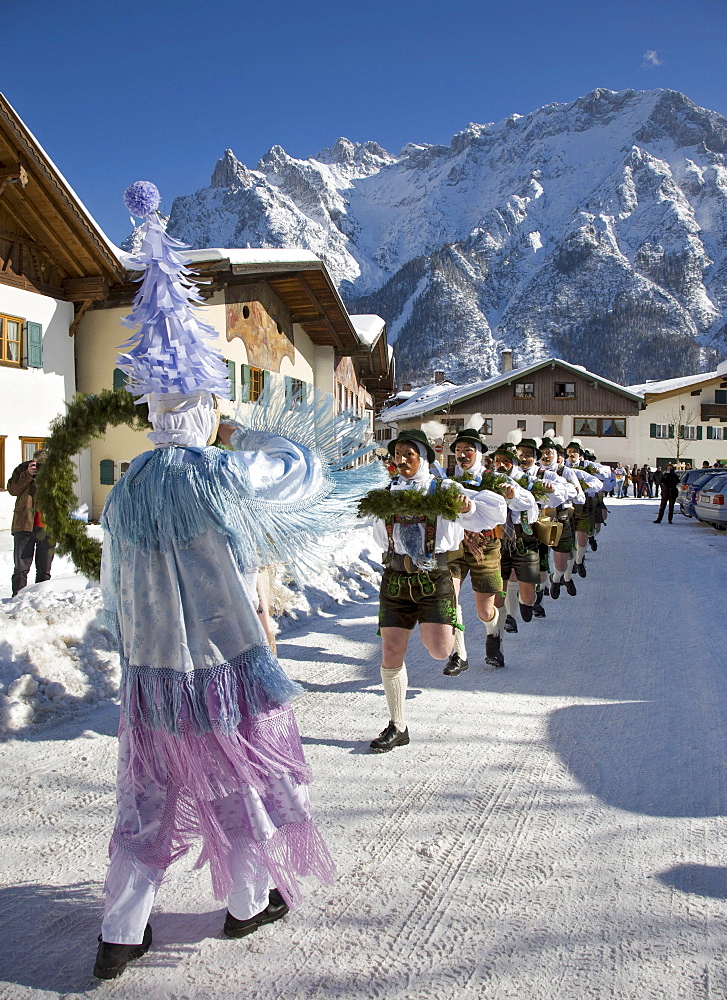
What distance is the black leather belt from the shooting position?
438 cm

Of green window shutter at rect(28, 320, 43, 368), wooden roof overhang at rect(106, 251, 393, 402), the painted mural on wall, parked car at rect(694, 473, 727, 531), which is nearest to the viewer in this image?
green window shutter at rect(28, 320, 43, 368)

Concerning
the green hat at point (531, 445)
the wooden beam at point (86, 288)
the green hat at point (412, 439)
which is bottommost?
the green hat at point (412, 439)

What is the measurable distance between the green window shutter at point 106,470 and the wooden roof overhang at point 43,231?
3.67 metres

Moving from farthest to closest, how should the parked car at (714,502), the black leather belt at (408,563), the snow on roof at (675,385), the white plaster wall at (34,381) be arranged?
the snow on roof at (675,385) → the parked car at (714,502) → the white plaster wall at (34,381) → the black leather belt at (408,563)

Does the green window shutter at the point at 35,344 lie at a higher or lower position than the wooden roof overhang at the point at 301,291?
lower

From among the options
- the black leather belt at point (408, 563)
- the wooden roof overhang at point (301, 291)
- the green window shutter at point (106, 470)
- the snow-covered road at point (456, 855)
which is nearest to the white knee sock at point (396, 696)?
the snow-covered road at point (456, 855)

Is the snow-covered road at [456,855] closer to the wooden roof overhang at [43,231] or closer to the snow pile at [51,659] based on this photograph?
the snow pile at [51,659]

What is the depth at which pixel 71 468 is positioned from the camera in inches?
163

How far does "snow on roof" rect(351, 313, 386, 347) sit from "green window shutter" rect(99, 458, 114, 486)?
1015 centimetres

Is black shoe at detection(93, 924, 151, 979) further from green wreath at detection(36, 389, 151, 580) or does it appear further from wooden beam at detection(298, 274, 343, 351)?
wooden beam at detection(298, 274, 343, 351)

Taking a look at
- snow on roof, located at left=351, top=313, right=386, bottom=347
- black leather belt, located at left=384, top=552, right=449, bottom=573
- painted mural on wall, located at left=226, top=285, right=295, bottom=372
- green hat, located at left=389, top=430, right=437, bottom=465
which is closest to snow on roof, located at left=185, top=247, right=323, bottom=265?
painted mural on wall, located at left=226, top=285, right=295, bottom=372

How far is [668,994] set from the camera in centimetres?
218

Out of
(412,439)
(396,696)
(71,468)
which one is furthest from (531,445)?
(71,468)

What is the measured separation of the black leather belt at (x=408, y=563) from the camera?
14.4 ft
